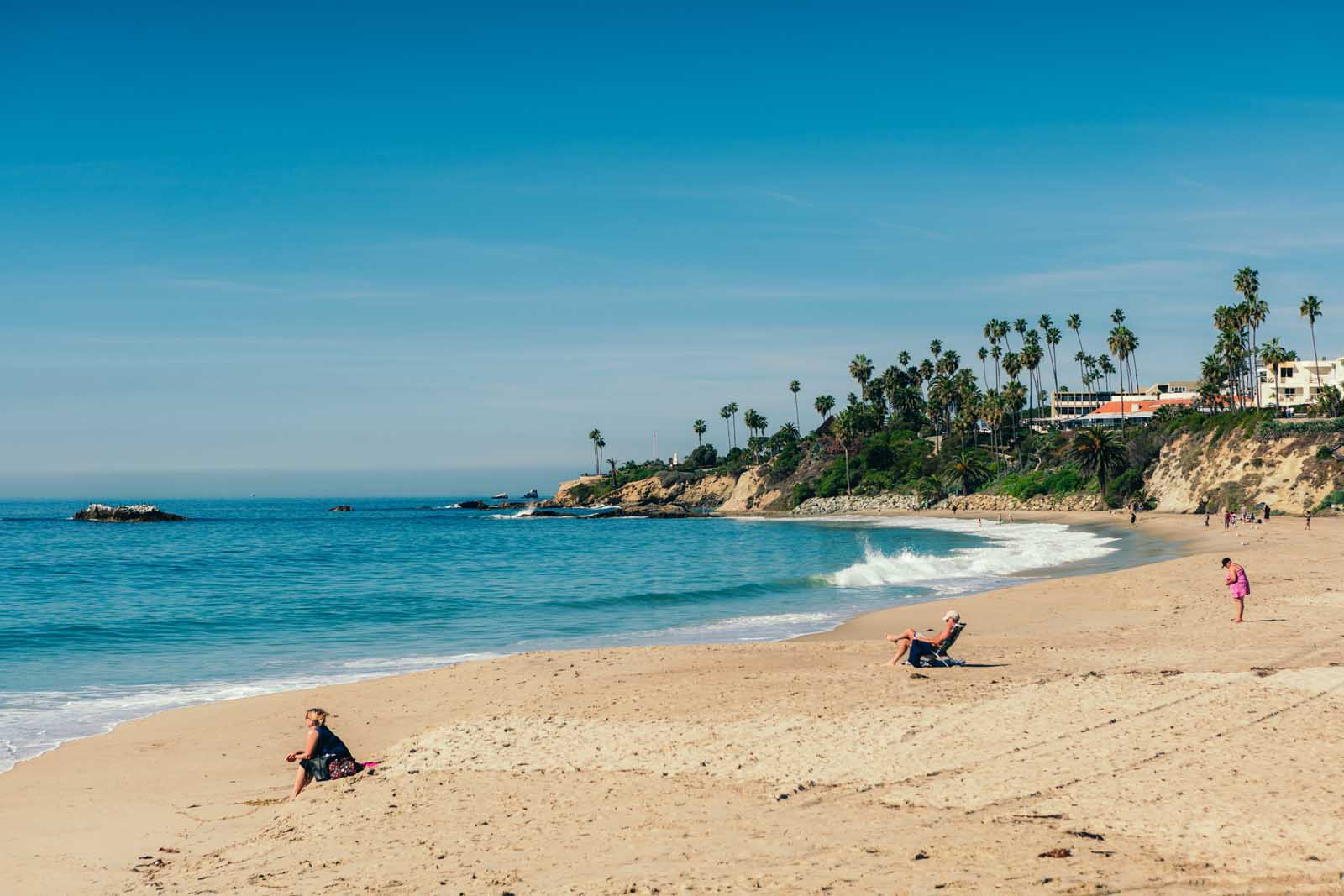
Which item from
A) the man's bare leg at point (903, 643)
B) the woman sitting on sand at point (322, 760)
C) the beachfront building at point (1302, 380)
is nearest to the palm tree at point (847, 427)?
the beachfront building at point (1302, 380)

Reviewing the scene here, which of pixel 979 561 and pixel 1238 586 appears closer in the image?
pixel 1238 586

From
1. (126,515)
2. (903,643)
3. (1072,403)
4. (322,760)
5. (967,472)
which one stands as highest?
(1072,403)

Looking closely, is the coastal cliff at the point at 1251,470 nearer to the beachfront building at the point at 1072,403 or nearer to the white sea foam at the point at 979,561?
the white sea foam at the point at 979,561

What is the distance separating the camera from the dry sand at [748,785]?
763 cm

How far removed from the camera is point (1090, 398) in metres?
161

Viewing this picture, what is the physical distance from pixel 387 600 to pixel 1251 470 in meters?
68.4

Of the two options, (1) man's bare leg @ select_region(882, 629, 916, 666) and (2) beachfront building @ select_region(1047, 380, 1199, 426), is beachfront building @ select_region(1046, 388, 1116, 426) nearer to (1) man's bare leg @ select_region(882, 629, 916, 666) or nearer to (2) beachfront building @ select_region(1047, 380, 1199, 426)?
(2) beachfront building @ select_region(1047, 380, 1199, 426)

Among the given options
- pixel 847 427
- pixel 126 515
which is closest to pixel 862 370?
pixel 847 427

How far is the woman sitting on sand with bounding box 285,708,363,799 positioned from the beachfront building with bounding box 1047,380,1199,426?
14258 cm

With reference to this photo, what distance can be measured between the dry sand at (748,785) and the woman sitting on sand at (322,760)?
366 millimetres

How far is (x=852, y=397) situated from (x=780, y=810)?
151851mm

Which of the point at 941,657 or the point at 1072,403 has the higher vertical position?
the point at 1072,403

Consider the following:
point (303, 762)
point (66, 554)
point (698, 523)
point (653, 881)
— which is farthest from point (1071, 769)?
point (698, 523)

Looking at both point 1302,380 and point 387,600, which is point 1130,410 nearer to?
point 1302,380
